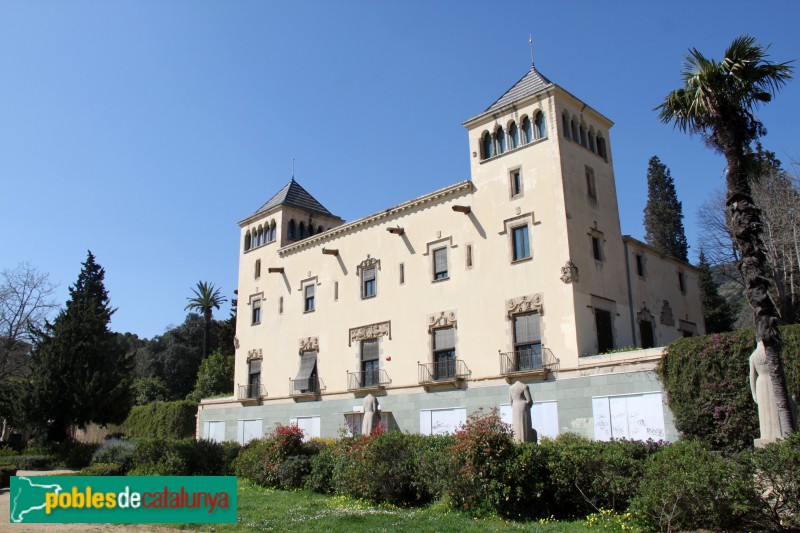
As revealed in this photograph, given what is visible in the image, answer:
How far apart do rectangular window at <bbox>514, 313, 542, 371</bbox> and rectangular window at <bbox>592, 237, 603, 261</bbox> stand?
13.2 ft

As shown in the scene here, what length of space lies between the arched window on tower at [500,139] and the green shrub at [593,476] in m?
18.1

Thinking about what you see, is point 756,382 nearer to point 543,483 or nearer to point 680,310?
point 543,483

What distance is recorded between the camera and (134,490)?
13.1 meters

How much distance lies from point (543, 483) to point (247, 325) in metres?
31.2

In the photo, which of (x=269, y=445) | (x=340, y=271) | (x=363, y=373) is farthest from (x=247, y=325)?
(x=269, y=445)

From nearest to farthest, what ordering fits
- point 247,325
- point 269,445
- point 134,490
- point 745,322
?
point 134,490 → point 269,445 → point 247,325 → point 745,322

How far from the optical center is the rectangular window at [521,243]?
2725cm

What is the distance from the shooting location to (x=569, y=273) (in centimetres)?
2528

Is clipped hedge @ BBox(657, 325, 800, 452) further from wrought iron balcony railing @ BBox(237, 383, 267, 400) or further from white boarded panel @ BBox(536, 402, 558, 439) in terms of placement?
wrought iron balcony railing @ BBox(237, 383, 267, 400)

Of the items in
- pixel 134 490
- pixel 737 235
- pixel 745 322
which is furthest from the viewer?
pixel 745 322

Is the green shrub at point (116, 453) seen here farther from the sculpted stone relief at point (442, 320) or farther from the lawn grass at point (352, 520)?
the sculpted stone relief at point (442, 320)

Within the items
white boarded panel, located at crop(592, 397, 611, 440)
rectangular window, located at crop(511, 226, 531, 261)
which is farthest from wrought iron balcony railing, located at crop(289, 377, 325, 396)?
white boarded panel, located at crop(592, 397, 611, 440)

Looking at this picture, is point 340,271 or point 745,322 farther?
point 745,322

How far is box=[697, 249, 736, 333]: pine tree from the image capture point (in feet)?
147
